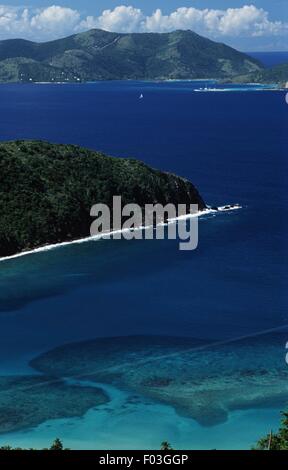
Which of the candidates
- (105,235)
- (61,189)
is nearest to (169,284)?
(105,235)

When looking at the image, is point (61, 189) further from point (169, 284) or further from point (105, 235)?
point (169, 284)

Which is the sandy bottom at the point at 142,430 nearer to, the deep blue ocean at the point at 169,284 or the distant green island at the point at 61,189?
the deep blue ocean at the point at 169,284

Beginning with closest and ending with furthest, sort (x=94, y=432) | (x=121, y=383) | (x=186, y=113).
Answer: (x=94, y=432)
(x=121, y=383)
(x=186, y=113)

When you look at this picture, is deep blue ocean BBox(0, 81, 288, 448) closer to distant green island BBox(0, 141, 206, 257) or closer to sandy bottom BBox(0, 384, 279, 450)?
sandy bottom BBox(0, 384, 279, 450)

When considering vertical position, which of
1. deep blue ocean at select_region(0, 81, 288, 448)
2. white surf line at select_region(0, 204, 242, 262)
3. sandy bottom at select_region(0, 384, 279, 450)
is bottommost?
sandy bottom at select_region(0, 384, 279, 450)

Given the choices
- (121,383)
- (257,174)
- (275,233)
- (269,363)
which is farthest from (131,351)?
(257,174)

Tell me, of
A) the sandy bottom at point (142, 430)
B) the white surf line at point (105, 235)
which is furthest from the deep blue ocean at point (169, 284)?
the white surf line at point (105, 235)

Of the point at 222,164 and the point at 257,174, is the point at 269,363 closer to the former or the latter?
the point at 257,174

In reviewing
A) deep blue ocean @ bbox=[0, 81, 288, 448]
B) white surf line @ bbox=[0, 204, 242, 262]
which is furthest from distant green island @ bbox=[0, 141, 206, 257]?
deep blue ocean @ bbox=[0, 81, 288, 448]
